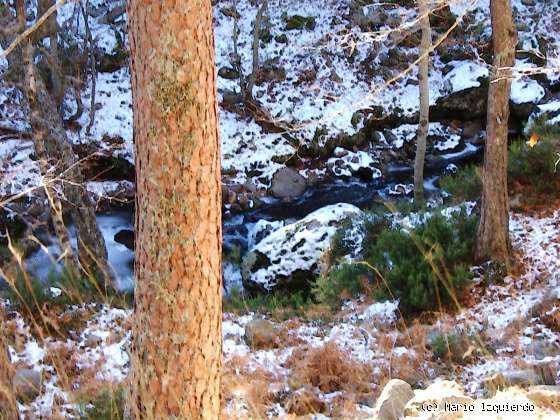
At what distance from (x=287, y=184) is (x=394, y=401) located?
12848 mm

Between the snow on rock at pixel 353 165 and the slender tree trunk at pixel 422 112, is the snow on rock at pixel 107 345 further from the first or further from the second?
the snow on rock at pixel 353 165

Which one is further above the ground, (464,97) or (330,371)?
(464,97)

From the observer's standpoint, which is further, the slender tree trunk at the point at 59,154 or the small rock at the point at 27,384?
the slender tree trunk at the point at 59,154

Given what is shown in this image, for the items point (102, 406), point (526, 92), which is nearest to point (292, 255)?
point (102, 406)

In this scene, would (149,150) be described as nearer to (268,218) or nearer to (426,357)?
(426,357)

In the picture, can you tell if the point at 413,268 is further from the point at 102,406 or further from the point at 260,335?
the point at 102,406

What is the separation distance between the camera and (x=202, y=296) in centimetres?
318

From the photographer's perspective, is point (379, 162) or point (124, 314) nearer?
point (124, 314)

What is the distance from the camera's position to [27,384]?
224 inches

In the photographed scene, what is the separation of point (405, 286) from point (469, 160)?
9.72 meters

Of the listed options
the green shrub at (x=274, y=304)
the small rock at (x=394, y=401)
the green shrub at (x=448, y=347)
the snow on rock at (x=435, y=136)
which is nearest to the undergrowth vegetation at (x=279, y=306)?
the green shrub at (x=274, y=304)

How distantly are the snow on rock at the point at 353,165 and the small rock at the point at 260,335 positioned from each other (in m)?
10.6

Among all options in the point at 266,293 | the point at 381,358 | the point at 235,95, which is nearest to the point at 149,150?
the point at 381,358

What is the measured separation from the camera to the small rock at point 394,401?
14.1 ft
